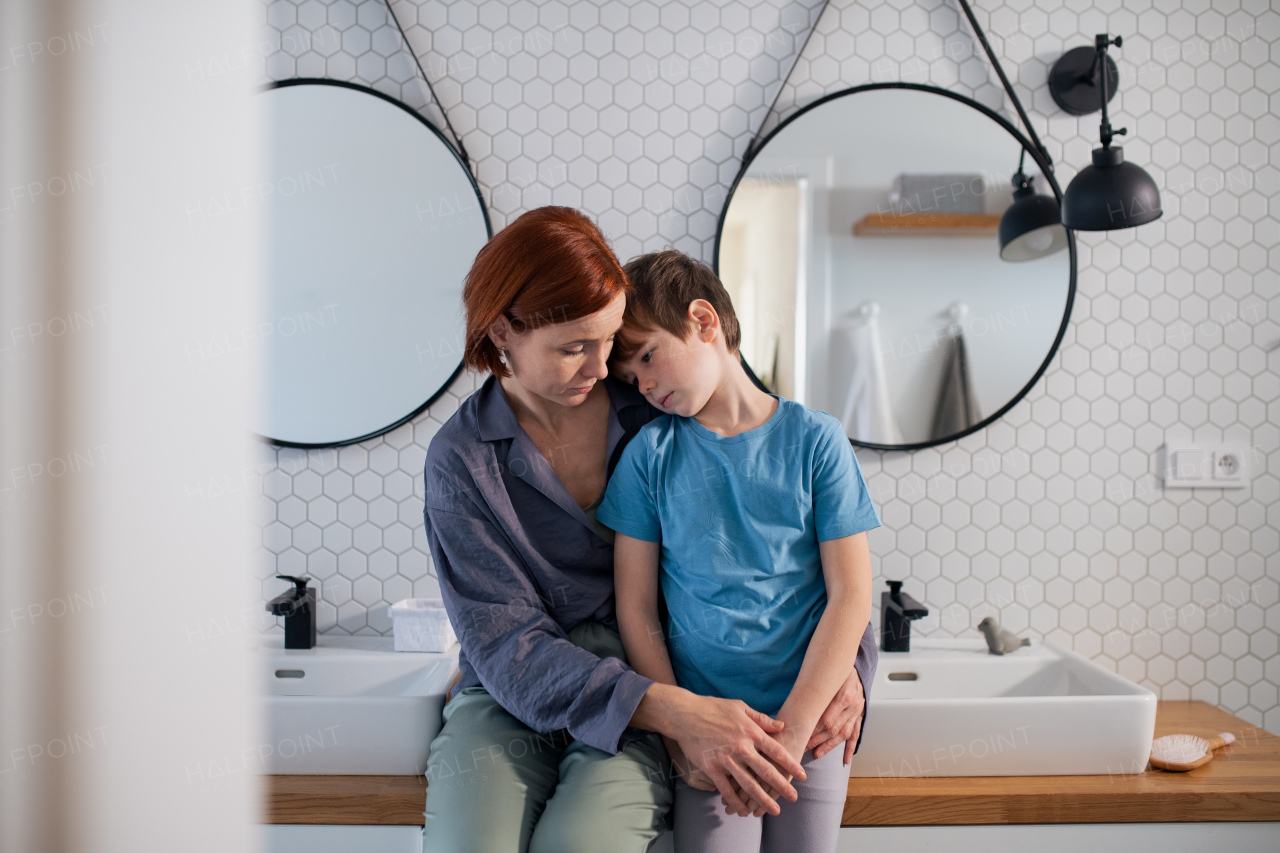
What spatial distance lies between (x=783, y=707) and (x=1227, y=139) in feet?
4.98

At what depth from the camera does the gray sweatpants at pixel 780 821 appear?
102 cm

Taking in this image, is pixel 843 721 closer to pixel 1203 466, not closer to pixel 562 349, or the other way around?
pixel 562 349

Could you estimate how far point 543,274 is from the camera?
3.45ft

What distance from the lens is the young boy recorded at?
3.48 ft

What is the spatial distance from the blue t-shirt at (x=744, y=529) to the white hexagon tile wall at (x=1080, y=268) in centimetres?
59

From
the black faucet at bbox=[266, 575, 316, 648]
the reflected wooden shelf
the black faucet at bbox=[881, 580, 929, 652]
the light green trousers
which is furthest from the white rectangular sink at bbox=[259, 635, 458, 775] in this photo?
the reflected wooden shelf

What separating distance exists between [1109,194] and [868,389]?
0.53 metres

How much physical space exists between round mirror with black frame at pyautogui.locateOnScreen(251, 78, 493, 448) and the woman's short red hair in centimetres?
58

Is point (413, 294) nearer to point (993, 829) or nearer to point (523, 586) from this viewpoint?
point (523, 586)

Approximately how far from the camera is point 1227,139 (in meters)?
1.66

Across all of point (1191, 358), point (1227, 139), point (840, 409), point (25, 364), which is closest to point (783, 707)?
point (840, 409)

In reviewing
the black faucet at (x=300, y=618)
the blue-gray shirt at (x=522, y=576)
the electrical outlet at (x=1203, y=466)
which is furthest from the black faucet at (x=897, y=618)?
the black faucet at (x=300, y=618)

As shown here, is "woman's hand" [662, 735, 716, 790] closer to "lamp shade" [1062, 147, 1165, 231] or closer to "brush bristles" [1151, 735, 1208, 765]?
"brush bristles" [1151, 735, 1208, 765]

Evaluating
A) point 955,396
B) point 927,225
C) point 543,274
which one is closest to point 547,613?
point 543,274
